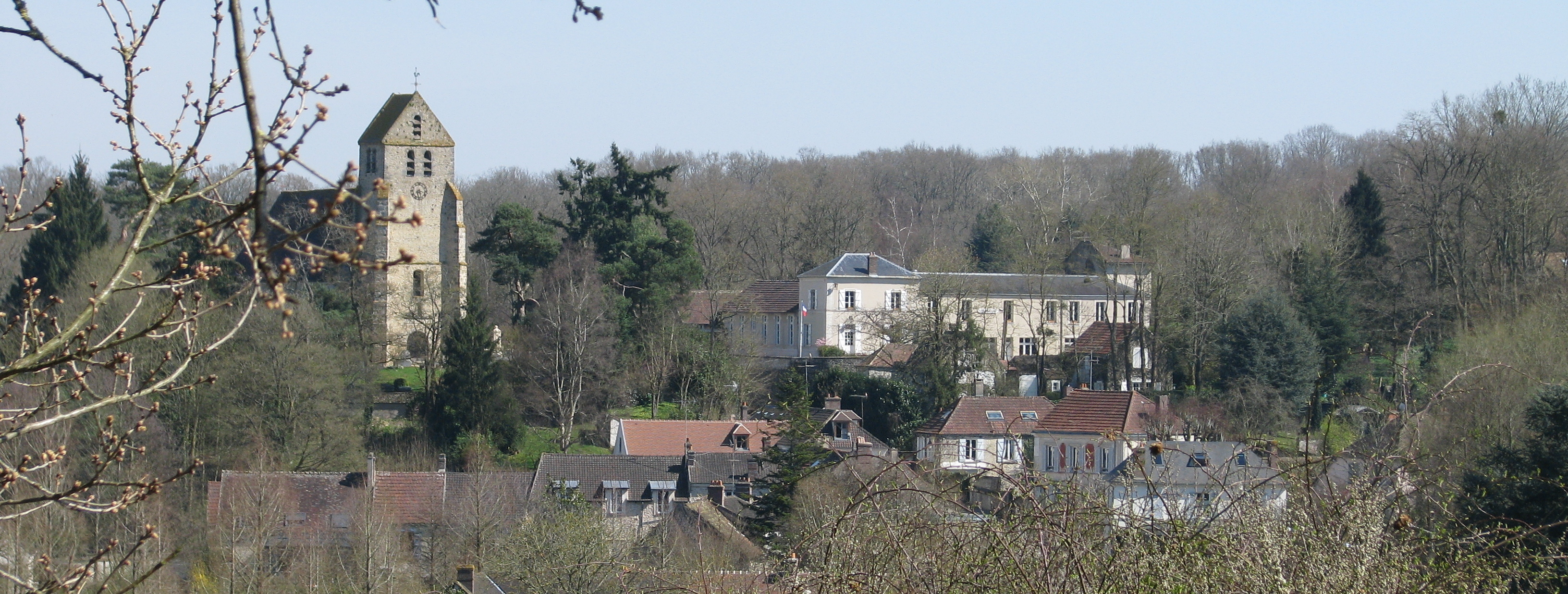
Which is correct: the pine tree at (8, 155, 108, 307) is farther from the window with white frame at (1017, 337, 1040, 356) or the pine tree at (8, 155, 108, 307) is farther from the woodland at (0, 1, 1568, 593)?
the window with white frame at (1017, 337, 1040, 356)

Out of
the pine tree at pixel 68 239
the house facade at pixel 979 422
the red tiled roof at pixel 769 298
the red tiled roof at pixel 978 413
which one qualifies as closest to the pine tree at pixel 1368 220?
the house facade at pixel 979 422

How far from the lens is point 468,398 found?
30828mm

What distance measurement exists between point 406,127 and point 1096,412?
71.0 feet

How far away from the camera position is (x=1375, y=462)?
4453 millimetres

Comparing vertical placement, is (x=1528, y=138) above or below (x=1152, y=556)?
above

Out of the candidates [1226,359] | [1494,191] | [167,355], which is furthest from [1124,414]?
[167,355]

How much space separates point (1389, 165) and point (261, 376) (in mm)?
30472

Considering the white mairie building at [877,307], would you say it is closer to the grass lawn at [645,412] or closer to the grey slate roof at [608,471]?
the grass lawn at [645,412]

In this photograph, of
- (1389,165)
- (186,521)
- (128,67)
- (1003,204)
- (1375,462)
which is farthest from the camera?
(1003,204)

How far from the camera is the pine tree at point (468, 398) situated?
30.8m

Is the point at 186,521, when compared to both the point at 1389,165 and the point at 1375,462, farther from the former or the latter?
the point at 1389,165

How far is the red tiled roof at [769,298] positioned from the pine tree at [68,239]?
16.2m

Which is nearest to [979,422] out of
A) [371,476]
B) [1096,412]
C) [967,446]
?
[967,446]

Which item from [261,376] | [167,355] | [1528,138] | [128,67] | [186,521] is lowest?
[186,521]
